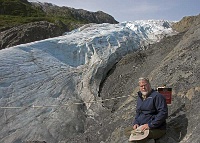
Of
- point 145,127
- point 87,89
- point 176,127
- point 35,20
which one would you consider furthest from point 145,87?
point 35,20

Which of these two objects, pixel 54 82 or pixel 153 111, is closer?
pixel 153 111

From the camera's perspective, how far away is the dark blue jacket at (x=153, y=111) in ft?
23.3

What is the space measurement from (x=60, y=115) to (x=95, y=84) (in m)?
3.31

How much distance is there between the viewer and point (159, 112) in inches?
280

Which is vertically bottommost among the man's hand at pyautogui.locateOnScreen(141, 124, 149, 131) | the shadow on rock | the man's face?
the shadow on rock

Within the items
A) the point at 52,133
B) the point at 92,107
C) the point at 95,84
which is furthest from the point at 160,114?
the point at 95,84

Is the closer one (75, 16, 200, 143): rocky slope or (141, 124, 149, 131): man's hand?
(141, 124, 149, 131): man's hand

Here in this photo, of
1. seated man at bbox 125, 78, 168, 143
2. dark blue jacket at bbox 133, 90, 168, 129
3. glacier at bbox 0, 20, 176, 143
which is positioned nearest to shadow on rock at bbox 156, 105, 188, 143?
seated man at bbox 125, 78, 168, 143

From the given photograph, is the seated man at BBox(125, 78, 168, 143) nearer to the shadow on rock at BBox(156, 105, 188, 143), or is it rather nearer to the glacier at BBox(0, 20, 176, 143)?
the shadow on rock at BBox(156, 105, 188, 143)

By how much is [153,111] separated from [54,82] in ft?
28.2

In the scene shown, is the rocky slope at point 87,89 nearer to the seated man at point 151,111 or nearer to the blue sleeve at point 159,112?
the seated man at point 151,111

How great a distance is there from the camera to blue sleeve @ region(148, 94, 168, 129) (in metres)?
7.09

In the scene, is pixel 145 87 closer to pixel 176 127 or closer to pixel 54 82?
pixel 176 127

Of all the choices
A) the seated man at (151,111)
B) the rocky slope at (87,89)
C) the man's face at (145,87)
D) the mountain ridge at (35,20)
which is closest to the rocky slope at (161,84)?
the rocky slope at (87,89)
